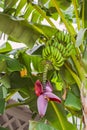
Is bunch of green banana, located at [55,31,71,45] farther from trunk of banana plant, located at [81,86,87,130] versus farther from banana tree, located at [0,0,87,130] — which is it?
trunk of banana plant, located at [81,86,87,130]

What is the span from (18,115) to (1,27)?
2.07 ft

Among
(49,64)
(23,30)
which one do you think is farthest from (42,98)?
(23,30)

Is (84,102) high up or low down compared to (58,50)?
down

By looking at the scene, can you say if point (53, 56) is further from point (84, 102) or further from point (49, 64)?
point (84, 102)

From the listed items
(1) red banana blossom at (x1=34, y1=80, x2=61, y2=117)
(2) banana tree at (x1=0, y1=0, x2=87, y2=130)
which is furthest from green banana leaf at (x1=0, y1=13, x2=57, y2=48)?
(1) red banana blossom at (x1=34, y1=80, x2=61, y2=117)

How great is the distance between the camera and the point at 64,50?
2.77 ft

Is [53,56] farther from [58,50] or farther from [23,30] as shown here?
[23,30]

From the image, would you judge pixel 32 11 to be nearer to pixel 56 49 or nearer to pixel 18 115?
pixel 56 49

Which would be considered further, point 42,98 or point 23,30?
point 23,30

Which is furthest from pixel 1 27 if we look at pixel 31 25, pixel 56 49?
pixel 56 49

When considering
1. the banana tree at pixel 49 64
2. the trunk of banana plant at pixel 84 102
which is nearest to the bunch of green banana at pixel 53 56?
the banana tree at pixel 49 64

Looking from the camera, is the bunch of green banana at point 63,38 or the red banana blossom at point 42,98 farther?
the bunch of green banana at point 63,38

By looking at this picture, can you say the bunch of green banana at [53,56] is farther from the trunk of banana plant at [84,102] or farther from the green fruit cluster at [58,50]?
the trunk of banana plant at [84,102]

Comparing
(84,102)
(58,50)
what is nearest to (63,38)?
(58,50)
